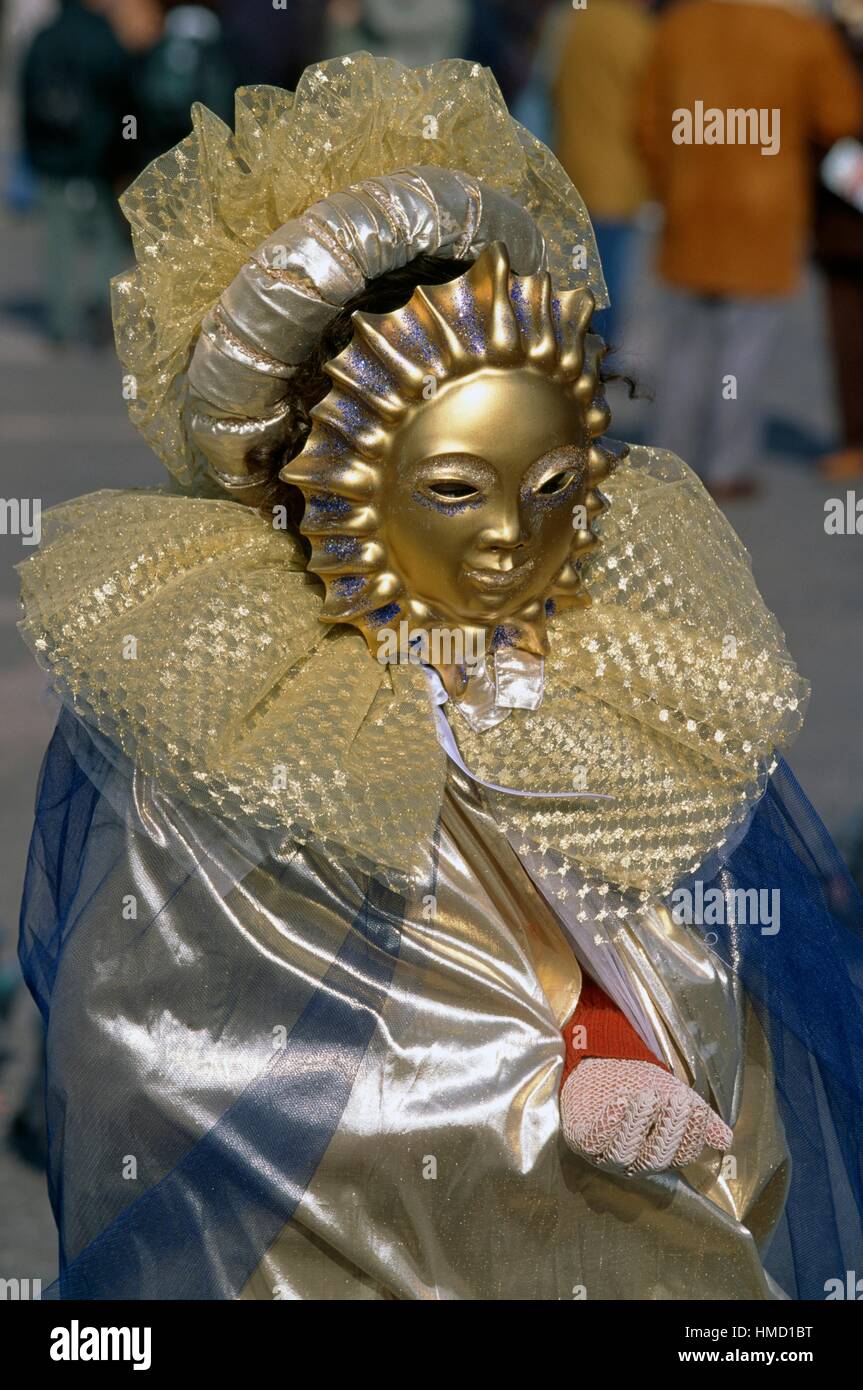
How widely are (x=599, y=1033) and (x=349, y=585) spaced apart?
2.19ft

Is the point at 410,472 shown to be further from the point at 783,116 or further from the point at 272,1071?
the point at 783,116

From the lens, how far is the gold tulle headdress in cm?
243

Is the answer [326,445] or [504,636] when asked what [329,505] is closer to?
[326,445]

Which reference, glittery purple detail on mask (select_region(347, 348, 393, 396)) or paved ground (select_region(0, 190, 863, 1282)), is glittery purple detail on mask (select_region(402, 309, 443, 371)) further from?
paved ground (select_region(0, 190, 863, 1282))

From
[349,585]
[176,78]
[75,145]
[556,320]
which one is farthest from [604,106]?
[349,585]

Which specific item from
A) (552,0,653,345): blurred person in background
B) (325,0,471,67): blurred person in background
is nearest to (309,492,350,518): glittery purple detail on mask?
(552,0,653,345): blurred person in background

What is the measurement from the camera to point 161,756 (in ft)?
7.88

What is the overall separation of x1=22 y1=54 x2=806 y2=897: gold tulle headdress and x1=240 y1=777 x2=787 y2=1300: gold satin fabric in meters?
0.13

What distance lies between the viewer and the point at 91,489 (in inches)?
323

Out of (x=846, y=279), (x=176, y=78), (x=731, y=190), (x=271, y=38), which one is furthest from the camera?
(x=271, y=38)

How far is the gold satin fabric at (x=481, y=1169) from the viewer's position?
8.16ft

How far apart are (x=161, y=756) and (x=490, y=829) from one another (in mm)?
449

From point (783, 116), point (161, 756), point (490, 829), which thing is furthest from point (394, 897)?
point (783, 116)
